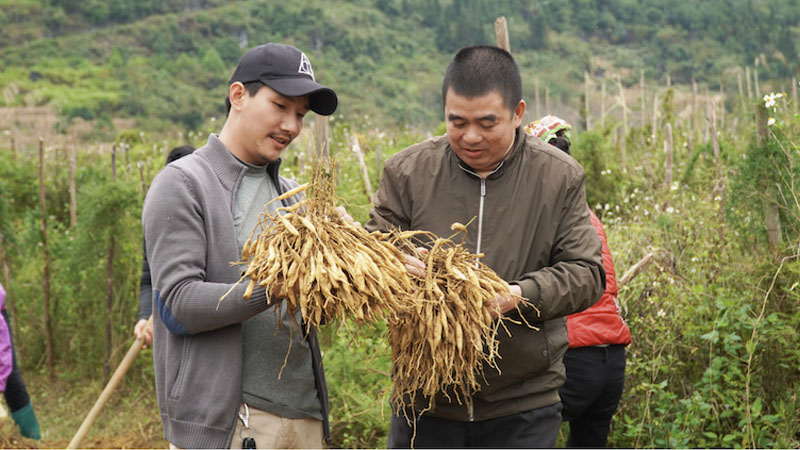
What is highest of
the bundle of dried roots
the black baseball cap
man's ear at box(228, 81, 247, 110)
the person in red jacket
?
the black baseball cap

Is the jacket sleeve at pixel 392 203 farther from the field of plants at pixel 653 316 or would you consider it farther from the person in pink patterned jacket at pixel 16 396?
the person in pink patterned jacket at pixel 16 396

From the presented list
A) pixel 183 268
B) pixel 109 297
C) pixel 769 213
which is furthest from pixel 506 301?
pixel 109 297

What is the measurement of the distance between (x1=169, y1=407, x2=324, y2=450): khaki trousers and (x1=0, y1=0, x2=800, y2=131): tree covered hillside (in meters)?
33.6

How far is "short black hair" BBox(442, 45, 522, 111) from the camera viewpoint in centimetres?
212

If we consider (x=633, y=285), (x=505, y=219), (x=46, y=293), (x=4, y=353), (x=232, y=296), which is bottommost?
(x=46, y=293)

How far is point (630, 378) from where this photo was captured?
13.3 ft

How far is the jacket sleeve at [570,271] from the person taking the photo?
2.09 m

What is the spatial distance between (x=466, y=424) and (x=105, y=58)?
55.2 meters

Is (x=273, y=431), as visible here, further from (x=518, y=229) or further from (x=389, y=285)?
(x=518, y=229)

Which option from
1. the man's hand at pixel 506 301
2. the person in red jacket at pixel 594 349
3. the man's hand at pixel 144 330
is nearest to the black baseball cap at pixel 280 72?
the man's hand at pixel 506 301

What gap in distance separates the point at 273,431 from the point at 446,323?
1.82 feet

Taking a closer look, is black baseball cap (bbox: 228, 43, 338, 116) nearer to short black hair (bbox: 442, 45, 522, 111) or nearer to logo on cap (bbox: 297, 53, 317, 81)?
logo on cap (bbox: 297, 53, 317, 81)

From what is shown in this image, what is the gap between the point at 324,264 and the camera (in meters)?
1.84

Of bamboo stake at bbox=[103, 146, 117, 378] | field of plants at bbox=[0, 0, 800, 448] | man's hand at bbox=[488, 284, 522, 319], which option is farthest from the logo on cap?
bamboo stake at bbox=[103, 146, 117, 378]
